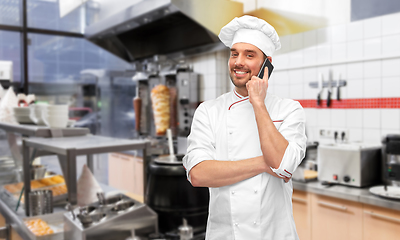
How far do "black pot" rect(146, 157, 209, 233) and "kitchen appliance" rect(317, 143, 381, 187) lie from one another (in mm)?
1082

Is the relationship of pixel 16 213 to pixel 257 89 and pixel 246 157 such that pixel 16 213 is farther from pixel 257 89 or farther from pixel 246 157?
pixel 257 89

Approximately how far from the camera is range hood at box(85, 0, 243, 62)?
12.0ft

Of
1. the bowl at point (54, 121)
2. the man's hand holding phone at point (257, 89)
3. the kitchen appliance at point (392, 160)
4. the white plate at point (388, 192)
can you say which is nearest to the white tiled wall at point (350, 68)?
the kitchen appliance at point (392, 160)

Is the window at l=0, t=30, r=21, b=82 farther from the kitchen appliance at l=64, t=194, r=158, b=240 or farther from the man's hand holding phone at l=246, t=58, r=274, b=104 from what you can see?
the man's hand holding phone at l=246, t=58, r=274, b=104

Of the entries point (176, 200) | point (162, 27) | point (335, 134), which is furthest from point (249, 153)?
point (162, 27)

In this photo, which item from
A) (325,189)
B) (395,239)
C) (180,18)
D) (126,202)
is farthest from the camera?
(180,18)

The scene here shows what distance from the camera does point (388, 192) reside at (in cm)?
229

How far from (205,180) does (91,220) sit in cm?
78

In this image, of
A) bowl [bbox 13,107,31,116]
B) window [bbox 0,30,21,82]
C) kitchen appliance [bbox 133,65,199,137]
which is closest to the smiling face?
bowl [bbox 13,107,31,116]

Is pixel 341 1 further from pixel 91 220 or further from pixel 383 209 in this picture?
pixel 91 220

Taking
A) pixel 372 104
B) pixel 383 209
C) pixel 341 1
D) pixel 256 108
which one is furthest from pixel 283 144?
pixel 341 1

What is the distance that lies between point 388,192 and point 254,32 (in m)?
1.81

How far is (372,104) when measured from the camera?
2.73m

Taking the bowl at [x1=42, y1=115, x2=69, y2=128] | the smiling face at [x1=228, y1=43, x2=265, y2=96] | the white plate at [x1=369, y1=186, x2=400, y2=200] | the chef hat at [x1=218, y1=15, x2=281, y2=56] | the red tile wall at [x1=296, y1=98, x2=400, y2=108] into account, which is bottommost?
the white plate at [x1=369, y1=186, x2=400, y2=200]
